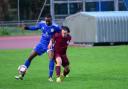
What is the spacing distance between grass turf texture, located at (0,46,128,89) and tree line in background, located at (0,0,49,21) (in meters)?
36.2

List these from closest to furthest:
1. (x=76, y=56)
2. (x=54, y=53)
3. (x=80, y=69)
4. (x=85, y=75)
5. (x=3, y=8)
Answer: (x=54, y=53) < (x=85, y=75) < (x=80, y=69) < (x=76, y=56) < (x=3, y=8)

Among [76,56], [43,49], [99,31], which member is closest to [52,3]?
[99,31]

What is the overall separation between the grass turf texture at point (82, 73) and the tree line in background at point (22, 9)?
36.2 metres

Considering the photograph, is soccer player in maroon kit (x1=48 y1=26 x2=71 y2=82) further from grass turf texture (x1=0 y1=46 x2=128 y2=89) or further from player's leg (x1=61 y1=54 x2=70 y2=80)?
grass turf texture (x1=0 y1=46 x2=128 y2=89)

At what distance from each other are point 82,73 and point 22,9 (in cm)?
4759

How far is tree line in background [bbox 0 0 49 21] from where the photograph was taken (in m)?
65.1

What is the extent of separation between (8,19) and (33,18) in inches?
107

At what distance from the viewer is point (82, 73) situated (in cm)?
1956

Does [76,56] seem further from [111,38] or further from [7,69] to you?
[111,38]

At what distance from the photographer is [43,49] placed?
57.5ft

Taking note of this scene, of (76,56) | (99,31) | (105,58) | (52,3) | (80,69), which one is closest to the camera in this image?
(80,69)

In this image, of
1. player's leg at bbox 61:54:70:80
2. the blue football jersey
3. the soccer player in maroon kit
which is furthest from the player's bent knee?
the blue football jersey

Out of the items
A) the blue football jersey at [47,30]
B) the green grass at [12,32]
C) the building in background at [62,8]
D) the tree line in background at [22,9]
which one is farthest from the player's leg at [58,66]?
the tree line in background at [22,9]

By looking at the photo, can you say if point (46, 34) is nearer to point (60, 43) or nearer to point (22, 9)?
point (60, 43)
